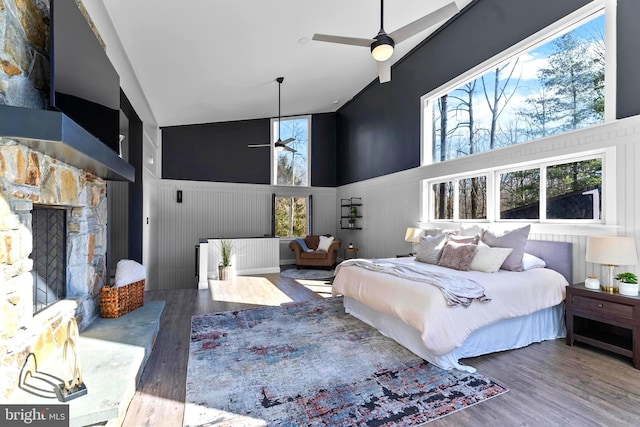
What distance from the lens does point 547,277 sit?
3.20 m

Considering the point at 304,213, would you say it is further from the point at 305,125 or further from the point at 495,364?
the point at 495,364

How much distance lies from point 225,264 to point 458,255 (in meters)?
4.32

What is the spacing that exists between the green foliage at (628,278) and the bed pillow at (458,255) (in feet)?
4.00

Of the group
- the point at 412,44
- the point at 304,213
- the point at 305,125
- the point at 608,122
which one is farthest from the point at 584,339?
the point at 305,125

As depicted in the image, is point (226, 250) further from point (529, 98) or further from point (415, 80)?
point (529, 98)

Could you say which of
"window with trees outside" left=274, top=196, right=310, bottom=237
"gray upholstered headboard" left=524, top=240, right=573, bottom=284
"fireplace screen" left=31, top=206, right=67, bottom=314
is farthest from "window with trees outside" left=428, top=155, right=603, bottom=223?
"fireplace screen" left=31, top=206, right=67, bottom=314

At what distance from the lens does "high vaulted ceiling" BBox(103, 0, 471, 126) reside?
11.4 feet

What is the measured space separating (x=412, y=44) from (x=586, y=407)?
5.77 m

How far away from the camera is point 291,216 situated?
29.5 feet

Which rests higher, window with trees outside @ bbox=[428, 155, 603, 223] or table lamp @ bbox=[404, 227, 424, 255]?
window with trees outside @ bbox=[428, 155, 603, 223]

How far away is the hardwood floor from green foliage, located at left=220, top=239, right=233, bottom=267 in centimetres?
259

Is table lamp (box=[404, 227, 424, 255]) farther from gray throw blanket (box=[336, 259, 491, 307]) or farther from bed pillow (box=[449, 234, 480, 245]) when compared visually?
gray throw blanket (box=[336, 259, 491, 307])

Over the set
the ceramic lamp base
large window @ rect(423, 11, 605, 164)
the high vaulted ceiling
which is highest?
the high vaulted ceiling

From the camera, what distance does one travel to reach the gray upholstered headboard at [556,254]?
3365mm
